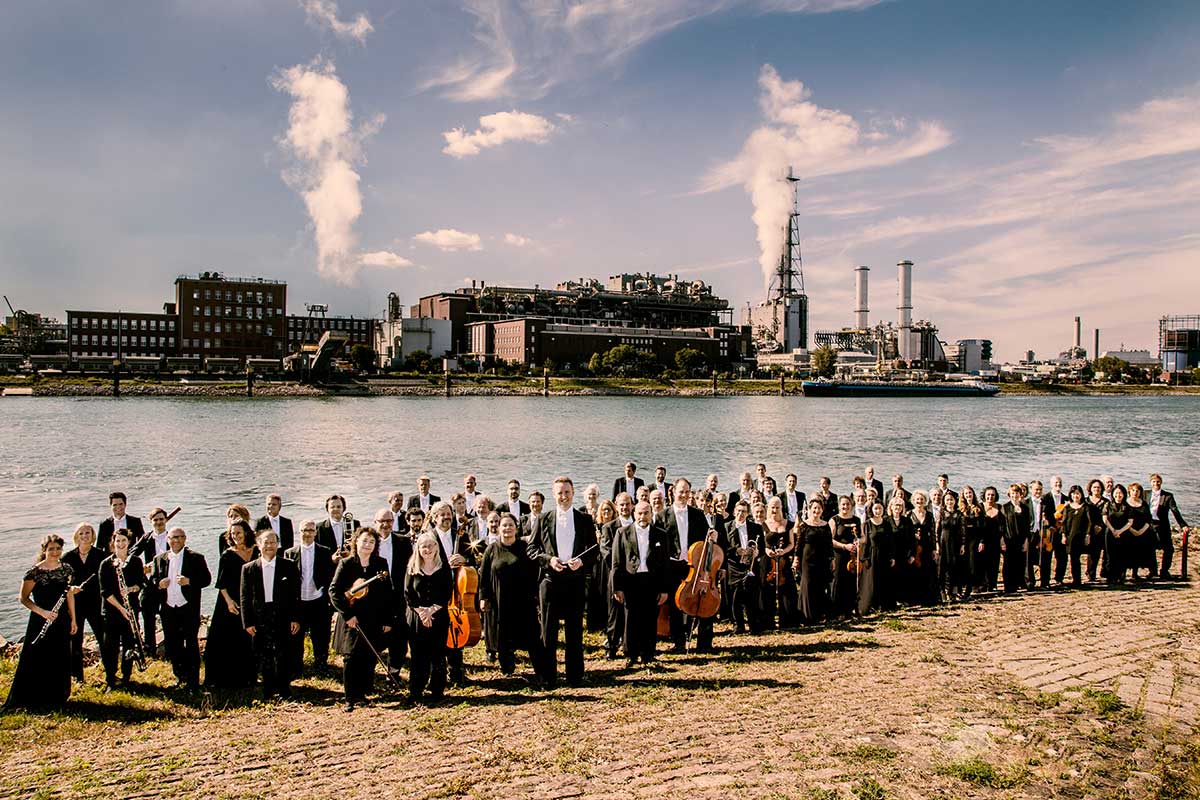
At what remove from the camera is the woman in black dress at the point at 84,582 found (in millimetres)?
9344

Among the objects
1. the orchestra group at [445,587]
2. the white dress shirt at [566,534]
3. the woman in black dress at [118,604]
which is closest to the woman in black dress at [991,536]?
the orchestra group at [445,587]

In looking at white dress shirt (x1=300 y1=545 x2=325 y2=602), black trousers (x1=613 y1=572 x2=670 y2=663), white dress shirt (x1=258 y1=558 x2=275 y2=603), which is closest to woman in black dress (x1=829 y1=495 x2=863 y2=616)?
black trousers (x1=613 y1=572 x2=670 y2=663)

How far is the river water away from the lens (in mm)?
31750

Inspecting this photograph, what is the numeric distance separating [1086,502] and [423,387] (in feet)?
423

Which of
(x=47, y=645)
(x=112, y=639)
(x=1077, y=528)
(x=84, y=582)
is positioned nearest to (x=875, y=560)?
(x=1077, y=528)

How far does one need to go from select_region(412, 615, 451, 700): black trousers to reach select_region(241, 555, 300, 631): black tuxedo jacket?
4.57 feet

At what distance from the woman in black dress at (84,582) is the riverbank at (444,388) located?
117m

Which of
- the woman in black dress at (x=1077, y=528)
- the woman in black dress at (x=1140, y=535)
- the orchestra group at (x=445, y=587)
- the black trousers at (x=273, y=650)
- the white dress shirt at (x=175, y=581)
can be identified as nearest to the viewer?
the orchestra group at (x=445, y=587)

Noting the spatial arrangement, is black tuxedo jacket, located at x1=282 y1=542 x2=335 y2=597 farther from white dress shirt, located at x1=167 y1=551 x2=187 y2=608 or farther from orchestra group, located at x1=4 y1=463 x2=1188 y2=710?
white dress shirt, located at x1=167 y1=551 x2=187 y2=608

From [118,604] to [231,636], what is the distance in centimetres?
157

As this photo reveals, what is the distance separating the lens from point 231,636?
30.8 ft

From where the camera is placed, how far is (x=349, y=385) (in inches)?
5251

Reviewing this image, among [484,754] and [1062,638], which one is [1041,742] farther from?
[484,754]

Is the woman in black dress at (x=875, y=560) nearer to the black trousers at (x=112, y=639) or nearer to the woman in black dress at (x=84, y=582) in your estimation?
the black trousers at (x=112, y=639)
